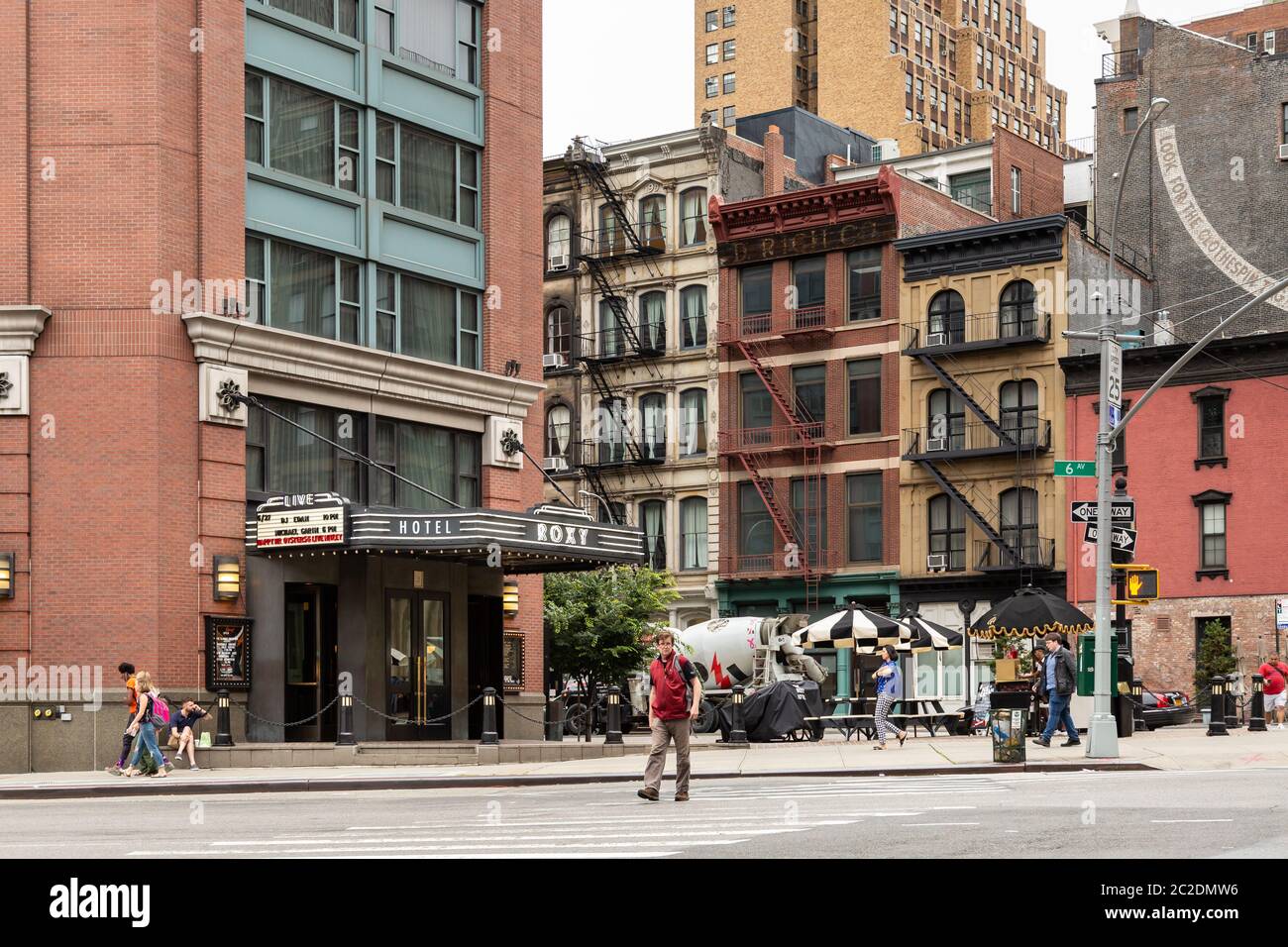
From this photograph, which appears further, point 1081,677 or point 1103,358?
point 1081,677

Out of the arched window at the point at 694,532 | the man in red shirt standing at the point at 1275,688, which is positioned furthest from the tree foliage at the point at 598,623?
the man in red shirt standing at the point at 1275,688

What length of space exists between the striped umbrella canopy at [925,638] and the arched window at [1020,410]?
14.1 metres

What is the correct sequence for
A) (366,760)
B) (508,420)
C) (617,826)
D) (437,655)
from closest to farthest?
(617,826)
(366,760)
(437,655)
(508,420)

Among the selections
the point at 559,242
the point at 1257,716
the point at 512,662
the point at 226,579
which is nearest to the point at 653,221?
the point at 559,242

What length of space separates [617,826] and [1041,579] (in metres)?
41.7

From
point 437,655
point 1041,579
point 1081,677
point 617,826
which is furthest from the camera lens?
point 1041,579

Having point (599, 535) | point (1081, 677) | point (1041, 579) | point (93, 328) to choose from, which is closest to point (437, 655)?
point (599, 535)

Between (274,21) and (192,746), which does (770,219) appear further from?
(192,746)

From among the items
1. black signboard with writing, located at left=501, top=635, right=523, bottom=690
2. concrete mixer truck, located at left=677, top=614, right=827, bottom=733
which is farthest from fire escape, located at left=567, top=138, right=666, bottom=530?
black signboard with writing, located at left=501, top=635, right=523, bottom=690

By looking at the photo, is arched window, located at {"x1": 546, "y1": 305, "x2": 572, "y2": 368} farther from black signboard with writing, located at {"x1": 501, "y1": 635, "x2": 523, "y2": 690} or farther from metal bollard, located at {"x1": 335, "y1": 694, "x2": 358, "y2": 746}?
metal bollard, located at {"x1": 335, "y1": 694, "x2": 358, "y2": 746}

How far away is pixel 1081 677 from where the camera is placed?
33.4m

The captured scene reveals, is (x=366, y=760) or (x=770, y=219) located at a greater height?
(x=770, y=219)
